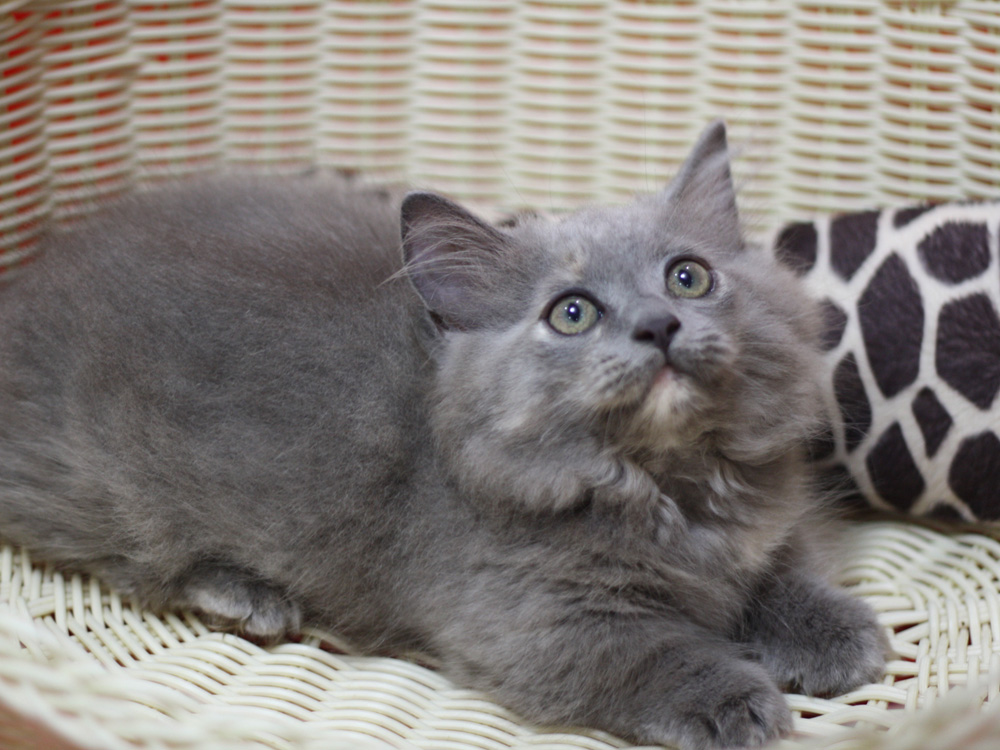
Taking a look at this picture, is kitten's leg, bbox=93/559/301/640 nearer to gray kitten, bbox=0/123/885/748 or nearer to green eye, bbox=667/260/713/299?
gray kitten, bbox=0/123/885/748

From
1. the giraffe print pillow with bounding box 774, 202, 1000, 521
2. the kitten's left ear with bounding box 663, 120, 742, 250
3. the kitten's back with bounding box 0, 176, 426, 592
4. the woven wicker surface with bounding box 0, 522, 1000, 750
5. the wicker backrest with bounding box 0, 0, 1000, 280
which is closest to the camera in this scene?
the woven wicker surface with bounding box 0, 522, 1000, 750

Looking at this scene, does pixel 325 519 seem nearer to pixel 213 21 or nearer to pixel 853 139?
pixel 213 21

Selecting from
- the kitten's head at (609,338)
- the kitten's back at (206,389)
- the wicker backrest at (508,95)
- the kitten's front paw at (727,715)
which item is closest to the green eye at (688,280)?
the kitten's head at (609,338)

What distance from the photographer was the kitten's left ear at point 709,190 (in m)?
1.71

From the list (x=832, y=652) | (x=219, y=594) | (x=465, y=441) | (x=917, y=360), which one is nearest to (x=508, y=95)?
(x=917, y=360)

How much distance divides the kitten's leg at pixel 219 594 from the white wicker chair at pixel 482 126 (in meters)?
0.04

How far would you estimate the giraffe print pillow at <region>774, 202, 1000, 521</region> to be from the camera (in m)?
1.88

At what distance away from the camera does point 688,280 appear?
1.53 meters

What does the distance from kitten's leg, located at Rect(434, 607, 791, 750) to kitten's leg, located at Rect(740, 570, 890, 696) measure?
0.37ft

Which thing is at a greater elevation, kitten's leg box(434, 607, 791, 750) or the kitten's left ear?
the kitten's left ear

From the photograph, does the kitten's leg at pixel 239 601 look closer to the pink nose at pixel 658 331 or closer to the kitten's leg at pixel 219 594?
the kitten's leg at pixel 219 594

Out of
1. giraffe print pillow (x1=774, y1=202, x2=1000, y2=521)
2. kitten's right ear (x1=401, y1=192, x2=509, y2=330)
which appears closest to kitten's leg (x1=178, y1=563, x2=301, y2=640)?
kitten's right ear (x1=401, y1=192, x2=509, y2=330)

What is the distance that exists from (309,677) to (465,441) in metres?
0.49

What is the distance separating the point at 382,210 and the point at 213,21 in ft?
2.82
